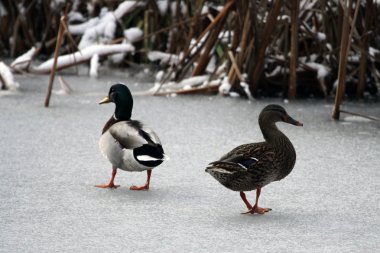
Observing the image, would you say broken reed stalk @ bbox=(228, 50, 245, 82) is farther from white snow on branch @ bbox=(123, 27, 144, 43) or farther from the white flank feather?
the white flank feather

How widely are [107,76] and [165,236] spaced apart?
13.6 feet

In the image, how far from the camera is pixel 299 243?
10.4 feet

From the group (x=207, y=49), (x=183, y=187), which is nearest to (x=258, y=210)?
(x=183, y=187)

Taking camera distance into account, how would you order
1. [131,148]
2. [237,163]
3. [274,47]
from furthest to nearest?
[274,47]
[131,148]
[237,163]

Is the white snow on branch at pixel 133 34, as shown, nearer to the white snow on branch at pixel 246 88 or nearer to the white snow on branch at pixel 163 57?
the white snow on branch at pixel 163 57

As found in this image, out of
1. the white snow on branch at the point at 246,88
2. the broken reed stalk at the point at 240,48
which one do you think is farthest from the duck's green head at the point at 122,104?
the white snow on branch at the point at 246,88

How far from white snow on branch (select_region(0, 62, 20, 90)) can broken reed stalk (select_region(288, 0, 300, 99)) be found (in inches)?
74.4

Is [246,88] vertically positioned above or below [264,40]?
below

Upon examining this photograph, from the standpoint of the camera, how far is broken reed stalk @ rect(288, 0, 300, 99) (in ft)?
19.0

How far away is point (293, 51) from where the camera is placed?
589 cm

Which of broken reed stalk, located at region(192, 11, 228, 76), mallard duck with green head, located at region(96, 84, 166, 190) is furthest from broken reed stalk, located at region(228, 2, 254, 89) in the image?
mallard duck with green head, located at region(96, 84, 166, 190)

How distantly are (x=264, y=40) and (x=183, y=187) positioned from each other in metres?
2.07

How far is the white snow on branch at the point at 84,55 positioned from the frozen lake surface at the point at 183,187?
0.82 metres

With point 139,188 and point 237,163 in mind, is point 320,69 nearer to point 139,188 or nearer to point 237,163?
point 139,188
